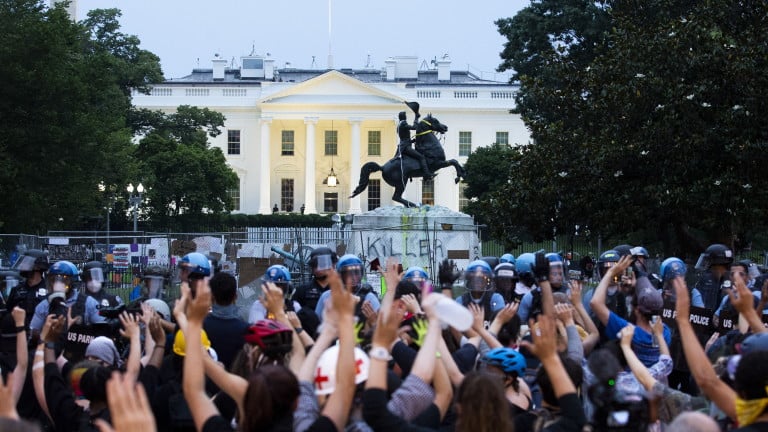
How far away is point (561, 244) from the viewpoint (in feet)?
92.9

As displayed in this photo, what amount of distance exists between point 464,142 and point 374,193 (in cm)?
771

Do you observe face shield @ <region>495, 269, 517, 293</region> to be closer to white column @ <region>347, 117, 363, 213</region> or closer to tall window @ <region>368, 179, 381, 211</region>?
white column @ <region>347, 117, 363, 213</region>

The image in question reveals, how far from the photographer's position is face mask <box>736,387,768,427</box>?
432 cm

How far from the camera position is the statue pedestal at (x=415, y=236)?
23.5 meters

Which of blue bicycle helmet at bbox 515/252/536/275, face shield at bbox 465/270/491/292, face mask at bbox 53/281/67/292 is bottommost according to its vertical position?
face mask at bbox 53/281/67/292

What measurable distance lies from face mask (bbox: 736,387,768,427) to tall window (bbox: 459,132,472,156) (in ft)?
245

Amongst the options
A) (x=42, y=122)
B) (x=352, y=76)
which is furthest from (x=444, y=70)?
(x=42, y=122)

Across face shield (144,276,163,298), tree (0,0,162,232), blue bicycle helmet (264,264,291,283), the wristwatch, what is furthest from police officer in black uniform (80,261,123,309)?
tree (0,0,162,232)

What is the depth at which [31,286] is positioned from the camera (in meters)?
9.52

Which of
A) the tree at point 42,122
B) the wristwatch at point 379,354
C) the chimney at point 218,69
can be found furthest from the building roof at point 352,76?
the wristwatch at point 379,354

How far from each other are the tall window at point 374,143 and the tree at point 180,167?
23.1 meters

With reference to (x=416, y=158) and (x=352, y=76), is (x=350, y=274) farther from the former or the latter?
(x=352, y=76)

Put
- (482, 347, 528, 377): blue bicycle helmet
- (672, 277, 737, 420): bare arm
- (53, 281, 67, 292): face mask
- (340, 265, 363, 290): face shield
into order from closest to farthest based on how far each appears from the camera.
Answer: (672, 277, 737, 420): bare arm → (482, 347, 528, 377): blue bicycle helmet → (340, 265, 363, 290): face shield → (53, 281, 67, 292): face mask

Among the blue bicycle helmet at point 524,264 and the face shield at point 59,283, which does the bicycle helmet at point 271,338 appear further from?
the blue bicycle helmet at point 524,264
